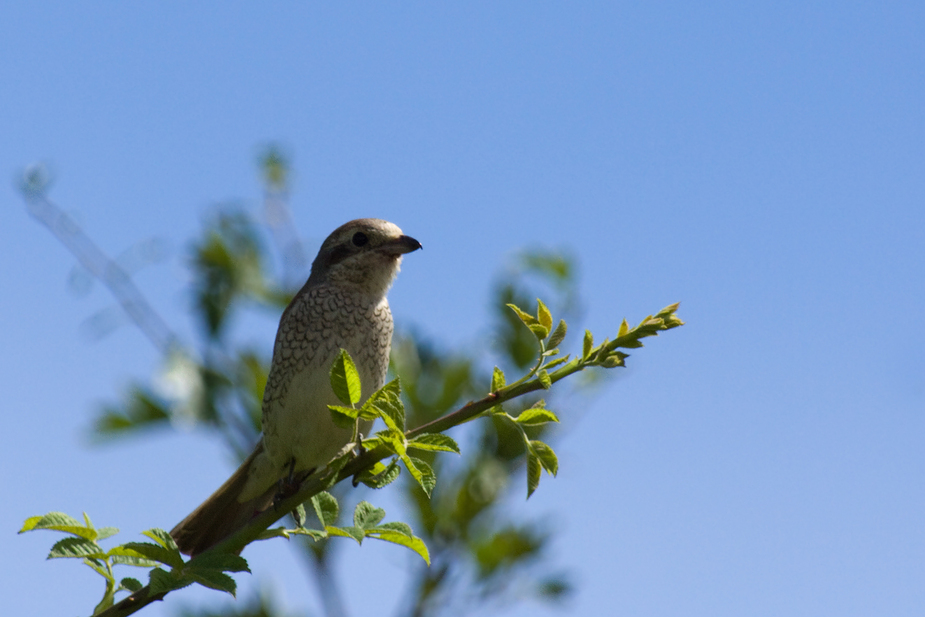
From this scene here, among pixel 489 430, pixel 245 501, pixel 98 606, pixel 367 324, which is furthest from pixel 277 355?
pixel 98 606

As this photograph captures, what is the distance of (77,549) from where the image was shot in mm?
1543

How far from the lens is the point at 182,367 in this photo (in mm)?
3613

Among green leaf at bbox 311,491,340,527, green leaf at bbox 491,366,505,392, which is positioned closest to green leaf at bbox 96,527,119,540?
green leaf at bbox 311,491,340,527

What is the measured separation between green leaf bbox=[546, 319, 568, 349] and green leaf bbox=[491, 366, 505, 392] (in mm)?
144

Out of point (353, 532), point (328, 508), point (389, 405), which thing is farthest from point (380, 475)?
point (328, 508)

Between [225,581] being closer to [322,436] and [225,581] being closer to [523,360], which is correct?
[322,436]

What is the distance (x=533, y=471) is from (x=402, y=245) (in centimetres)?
199

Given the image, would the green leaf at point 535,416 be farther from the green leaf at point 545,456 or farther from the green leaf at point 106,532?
the green leaf at point 106,532

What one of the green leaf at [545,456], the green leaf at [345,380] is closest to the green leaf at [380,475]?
the green leaf at [345,380]

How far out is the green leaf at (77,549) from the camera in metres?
1.53

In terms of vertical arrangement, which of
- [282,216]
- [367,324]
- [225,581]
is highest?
[282,216]

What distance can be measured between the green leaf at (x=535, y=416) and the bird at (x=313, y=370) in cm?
154

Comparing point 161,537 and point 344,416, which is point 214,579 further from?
point 344,416

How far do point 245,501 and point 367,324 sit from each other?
2.75 feet
